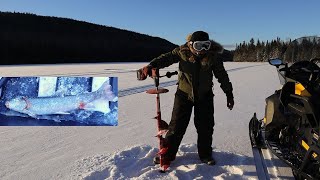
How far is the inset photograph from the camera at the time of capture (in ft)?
20.5

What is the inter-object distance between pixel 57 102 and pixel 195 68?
381cm

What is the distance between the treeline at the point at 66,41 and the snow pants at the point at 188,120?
7250cm

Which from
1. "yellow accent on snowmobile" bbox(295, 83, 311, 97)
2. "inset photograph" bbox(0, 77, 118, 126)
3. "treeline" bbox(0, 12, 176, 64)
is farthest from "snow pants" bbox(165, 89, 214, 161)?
"treeline" bbox(0, 12, 176, 64)

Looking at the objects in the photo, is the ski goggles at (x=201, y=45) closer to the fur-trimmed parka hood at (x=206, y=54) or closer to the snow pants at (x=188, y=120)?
the fur-trimmed parka hood at (x=206, y=54)

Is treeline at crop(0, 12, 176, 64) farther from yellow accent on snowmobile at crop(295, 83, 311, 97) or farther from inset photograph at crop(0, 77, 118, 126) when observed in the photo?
yellow accent on snowmobile at crop(295, 83, 311, 97)

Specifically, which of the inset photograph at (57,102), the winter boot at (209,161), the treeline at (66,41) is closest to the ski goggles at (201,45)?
the winter boot at (209,161)

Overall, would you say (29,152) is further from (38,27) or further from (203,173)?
(38,27)

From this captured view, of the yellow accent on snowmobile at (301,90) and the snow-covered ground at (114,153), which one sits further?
the snow-covered ground at (114,153)

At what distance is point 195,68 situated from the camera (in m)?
3.73

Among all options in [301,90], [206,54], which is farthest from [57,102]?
[301,90]

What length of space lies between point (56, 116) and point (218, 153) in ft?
10.7

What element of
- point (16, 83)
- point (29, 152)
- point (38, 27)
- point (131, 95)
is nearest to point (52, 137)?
point (29, 152)

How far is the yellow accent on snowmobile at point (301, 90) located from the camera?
313cm

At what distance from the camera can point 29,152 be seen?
447 centimetres
